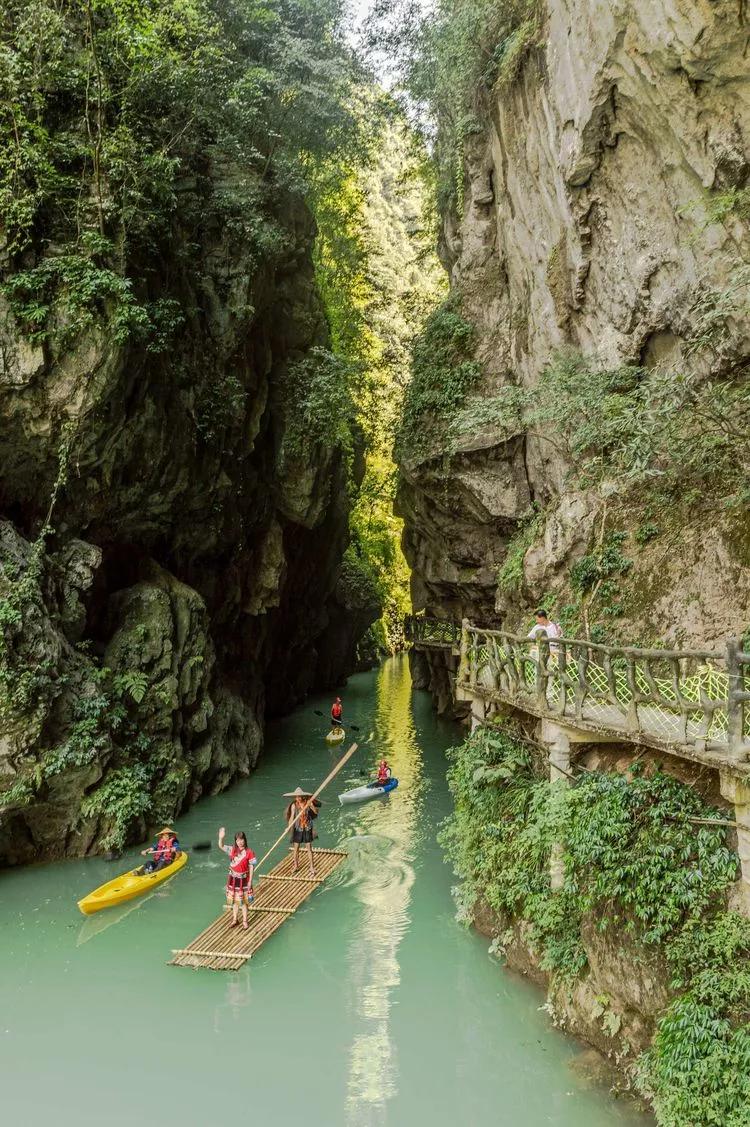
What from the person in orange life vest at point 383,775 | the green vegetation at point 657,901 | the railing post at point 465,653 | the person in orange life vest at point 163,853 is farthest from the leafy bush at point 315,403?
the green vegetation at point 657,901

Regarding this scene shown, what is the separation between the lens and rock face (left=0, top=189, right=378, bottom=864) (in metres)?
14.4

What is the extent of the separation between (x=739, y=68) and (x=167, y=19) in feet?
40.7

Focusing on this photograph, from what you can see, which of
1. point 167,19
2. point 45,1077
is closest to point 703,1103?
point 45,1077

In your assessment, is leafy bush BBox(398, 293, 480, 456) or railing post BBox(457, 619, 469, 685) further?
leafy bush BBox(398, 293, 480, 456)

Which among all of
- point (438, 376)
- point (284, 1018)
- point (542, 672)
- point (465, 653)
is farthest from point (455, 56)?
point (284, 1018)

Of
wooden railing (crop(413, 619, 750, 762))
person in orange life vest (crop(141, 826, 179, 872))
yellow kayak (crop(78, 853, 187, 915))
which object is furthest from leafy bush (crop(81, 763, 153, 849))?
wooden railing (crop(413, 619, 750, 762))

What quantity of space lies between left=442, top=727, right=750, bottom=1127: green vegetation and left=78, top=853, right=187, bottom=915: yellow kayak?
5.95 m

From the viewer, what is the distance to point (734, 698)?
22.1ft

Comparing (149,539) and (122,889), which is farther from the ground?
(149,539)

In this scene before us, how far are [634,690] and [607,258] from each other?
9.67 m

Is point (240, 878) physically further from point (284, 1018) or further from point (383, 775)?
point (383, 775)

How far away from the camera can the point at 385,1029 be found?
9.16 meters

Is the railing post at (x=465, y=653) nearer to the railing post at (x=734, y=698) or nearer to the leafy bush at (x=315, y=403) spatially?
Answer: the railing post at (x=734, y=698)

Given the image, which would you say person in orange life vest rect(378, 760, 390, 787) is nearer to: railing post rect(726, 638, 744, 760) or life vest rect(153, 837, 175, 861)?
life vest rect(153, 837, 175, 861)
